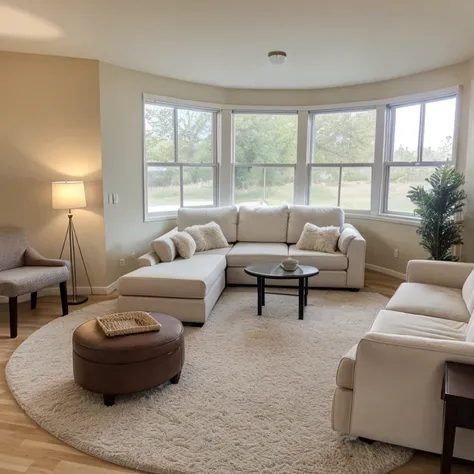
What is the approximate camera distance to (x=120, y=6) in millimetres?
3025

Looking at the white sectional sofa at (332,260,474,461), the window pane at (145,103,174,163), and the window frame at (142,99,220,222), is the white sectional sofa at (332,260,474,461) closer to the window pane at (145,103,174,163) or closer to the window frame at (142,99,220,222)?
the window frame at (142,99,220,222)

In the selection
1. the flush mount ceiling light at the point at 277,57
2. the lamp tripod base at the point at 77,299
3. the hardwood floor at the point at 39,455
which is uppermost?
the flush mount ceiling light at the point at 277,57

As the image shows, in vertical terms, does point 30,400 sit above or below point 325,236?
below

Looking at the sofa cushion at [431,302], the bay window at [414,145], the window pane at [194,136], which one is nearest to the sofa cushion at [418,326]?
the sofa cushion at [431,302]

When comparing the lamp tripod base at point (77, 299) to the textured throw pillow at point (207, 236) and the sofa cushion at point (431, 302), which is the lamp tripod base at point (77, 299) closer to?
the textured throw pillow at point (207, 236)

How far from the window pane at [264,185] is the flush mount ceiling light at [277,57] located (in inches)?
78.6

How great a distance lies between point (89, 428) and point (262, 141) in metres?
4.71

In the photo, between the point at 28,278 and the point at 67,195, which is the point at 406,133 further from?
the point at 28,278

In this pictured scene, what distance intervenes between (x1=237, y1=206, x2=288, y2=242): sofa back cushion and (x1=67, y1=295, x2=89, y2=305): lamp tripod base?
6.76ft

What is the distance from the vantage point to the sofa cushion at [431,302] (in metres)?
2.71

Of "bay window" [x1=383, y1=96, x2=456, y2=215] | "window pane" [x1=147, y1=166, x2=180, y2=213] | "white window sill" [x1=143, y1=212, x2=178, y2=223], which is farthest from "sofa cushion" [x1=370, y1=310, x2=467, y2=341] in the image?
"window pane" [x1=147, y1=166, x2=180, y2=213]

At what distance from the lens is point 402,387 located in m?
1.94

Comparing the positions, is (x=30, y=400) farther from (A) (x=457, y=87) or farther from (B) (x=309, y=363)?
(A) (x=457, y=87)

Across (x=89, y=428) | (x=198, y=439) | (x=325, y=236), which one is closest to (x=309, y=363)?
(x=198, y=439)
